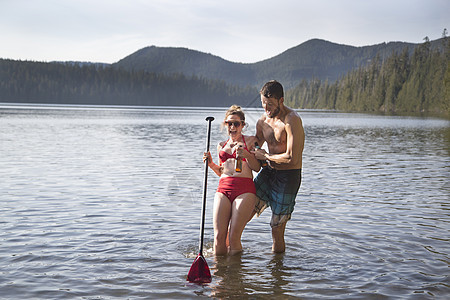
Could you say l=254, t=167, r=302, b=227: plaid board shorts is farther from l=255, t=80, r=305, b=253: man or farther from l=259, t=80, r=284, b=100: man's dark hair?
l=259, t=80, r=284, b=100: man's dark hair

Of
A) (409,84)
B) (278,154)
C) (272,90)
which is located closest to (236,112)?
(272,90)

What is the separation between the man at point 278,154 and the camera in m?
7.37

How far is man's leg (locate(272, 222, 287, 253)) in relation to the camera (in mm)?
8164

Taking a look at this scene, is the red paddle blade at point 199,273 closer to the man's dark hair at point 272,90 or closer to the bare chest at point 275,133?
the bare chest at point 275,133

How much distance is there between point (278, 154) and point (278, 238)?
5.13 ft

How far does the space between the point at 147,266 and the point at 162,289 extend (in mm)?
1060

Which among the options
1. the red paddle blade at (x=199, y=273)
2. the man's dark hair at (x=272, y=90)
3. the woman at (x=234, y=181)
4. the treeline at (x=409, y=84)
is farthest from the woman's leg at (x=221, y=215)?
the treeline at (x=409, y=84)

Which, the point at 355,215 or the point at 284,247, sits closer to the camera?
the point at 284,247

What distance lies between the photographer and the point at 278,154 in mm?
7793

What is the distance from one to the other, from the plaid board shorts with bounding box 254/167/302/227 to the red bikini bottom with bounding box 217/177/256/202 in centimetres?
40

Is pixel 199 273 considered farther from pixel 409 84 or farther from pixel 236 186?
pixel 409 84

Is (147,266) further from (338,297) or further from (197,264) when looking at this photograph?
(338,297)

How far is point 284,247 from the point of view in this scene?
28.7 ft

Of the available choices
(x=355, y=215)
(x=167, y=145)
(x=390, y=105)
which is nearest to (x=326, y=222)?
(x=355, y=215)
